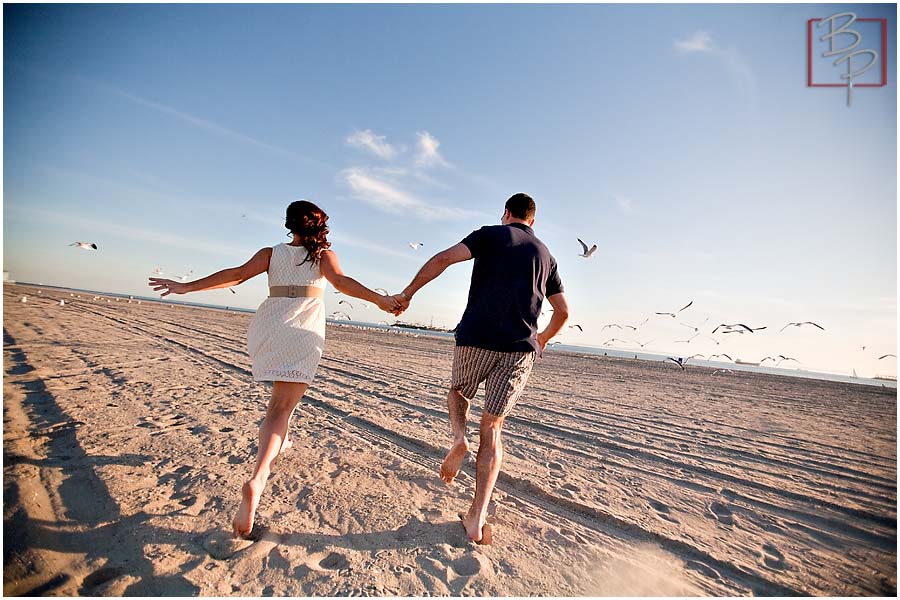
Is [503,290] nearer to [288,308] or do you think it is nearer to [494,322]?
[494,322]

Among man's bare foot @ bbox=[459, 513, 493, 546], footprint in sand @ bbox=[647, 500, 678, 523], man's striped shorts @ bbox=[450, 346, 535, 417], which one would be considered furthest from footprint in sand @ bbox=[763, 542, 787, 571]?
man's striped shorts @ bbox=[450, 346, 535, 417]

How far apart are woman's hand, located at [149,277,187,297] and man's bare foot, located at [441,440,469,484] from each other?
208 cm

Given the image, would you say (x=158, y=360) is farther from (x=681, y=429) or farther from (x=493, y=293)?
(x=681, y=429)

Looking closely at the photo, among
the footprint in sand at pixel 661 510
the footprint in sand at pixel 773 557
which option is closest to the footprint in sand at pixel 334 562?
the footprint in sand at pixel 661 510

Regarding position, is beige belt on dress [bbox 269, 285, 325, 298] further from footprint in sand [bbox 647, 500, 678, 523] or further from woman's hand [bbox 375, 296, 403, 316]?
footprint in sand [bbox 647, 500, 678, 523]

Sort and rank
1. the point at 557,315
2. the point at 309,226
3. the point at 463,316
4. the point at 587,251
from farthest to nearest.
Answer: the point at 587,251 < the point at 557,315 < the point at 463,316 < the point at 309,226

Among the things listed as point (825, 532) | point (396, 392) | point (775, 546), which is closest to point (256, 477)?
point (775, 546)

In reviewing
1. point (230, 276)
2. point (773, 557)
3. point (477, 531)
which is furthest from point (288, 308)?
point (773, 557)

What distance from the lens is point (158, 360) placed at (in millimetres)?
7984

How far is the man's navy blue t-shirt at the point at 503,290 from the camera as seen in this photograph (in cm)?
254

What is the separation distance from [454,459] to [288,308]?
1.49 meters

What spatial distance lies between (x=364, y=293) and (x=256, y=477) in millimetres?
1240

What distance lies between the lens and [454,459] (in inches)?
112

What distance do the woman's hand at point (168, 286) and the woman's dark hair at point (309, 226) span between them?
83 cm
